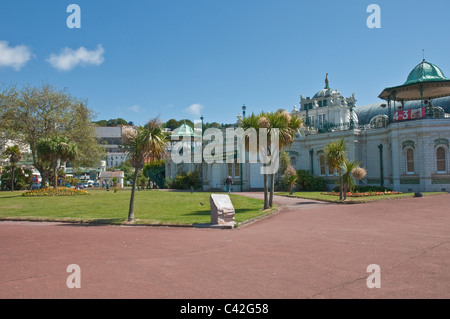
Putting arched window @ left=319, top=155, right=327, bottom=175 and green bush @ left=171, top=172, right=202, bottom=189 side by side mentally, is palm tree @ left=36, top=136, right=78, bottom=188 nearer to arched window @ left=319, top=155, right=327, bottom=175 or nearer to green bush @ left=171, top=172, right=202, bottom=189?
green bush @ left=171, top=172, right=202, bottom=189

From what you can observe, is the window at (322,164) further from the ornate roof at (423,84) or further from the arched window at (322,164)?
the ornate roof at (423,84)

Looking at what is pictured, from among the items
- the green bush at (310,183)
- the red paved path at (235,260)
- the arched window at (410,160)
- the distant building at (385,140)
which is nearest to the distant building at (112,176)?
the distant building at (385,140)

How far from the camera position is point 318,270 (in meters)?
7.11

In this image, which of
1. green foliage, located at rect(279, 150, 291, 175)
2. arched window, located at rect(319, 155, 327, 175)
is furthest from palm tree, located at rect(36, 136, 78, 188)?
arched window, located at rect(319, 155, 327, 175)

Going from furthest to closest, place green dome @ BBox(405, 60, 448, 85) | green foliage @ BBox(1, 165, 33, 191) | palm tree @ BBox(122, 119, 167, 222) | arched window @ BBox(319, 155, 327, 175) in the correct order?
green foliage @ BBox(1, 165, 33, 191)
arched window @ BBox(319, 155, 327, 175)
green dome @ BBox(405, 60, 448, 85)
palm tree @ BBox(122, 119, 167, 222)

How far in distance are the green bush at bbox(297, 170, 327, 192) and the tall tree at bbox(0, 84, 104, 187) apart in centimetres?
2253

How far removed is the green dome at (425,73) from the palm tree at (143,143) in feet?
81.8

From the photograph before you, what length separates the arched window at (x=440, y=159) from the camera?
1136 inches

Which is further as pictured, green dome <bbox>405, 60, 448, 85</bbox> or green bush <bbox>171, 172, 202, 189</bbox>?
green bush <bbox>171, 172, 202, 189</bbox>

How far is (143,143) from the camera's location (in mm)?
15602

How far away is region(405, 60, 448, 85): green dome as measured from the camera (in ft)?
103

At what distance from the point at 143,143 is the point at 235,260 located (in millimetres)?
8926

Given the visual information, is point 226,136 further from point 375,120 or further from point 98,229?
point 98,229
